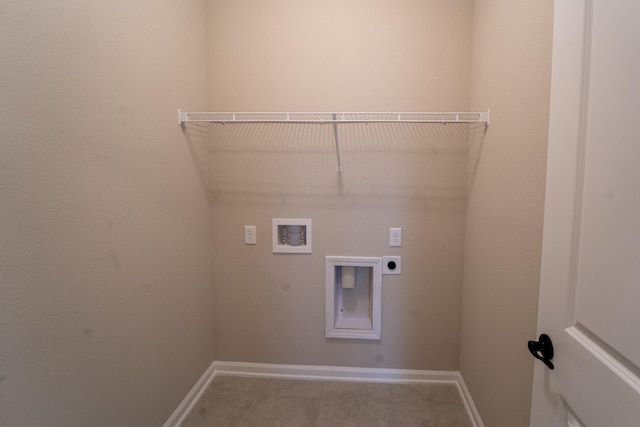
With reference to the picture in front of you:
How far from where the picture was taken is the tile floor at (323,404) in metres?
1.68

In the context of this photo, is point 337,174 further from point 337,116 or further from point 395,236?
point 395,236

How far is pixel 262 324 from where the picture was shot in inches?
79.7

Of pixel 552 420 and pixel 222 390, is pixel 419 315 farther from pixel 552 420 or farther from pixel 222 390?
pixel 222 390

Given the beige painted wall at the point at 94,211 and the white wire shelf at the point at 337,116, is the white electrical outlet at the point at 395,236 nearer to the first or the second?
the white wire shelf at the point at 337,116

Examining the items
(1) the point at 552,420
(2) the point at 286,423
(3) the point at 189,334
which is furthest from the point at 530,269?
(3) the point at 189,334

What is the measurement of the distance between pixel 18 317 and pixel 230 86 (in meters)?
1.51

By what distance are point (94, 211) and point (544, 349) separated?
4.85 feet

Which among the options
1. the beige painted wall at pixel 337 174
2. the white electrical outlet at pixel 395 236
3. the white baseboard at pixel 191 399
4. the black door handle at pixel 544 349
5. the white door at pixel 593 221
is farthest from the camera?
the white electrical outlet at pixel 395 236

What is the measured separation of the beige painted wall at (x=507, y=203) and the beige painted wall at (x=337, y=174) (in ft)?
0.61

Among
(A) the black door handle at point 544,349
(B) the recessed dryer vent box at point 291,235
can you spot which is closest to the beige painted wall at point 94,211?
(B) the recessed dryer vent box at point 291,235

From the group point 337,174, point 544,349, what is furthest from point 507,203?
point 337,174

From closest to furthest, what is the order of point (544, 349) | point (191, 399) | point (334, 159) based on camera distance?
point (544, 349) < point (191, 399) < point (334, 159)

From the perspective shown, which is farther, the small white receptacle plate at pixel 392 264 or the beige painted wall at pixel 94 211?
the small white receptacle plate at pixel 392 264

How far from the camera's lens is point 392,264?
1920 mm
